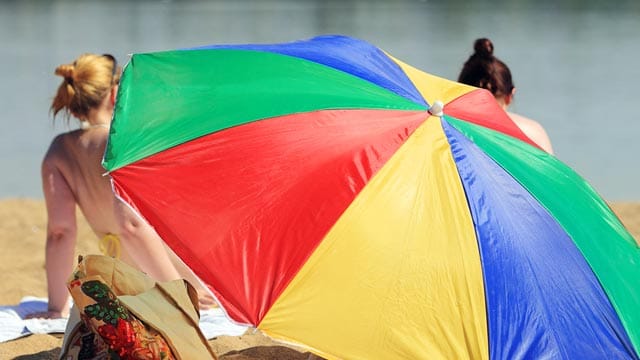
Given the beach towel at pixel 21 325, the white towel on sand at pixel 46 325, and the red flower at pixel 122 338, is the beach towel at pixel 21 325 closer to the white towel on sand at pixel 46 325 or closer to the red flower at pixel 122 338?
the white towel on sand at pixel 46 325

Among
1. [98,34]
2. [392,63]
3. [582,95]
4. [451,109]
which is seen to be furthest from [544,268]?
[98,34]

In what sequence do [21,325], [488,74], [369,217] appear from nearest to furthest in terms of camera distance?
[369,217] < [21,325] < [488,74]

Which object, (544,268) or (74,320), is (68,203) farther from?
(544,268)

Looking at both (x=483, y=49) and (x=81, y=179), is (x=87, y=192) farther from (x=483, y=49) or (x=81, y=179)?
(x=483, y=49)

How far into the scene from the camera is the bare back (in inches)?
199

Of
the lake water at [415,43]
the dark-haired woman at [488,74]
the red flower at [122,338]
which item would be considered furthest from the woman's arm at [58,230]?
the lake water at [415,43]

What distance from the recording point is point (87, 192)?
5105 millimetres

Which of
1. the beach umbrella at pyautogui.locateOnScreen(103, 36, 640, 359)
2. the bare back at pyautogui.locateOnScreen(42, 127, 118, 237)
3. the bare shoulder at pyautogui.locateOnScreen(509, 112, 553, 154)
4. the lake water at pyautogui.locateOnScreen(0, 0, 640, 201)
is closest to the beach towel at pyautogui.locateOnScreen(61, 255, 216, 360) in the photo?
the beach umbrella at pyautogui.locateOnScreen(103, 36, 640, 359)

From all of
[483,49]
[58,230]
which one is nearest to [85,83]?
[58,230]

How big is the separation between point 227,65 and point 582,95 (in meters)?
8.95

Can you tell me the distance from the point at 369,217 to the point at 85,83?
2069 millimetres

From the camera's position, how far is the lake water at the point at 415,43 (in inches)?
389

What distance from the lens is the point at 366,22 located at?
19.6 metres

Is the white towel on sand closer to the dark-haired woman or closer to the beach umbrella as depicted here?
the beach umbrella
